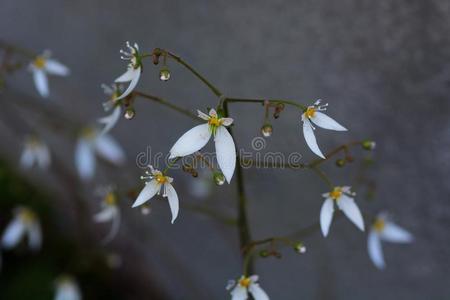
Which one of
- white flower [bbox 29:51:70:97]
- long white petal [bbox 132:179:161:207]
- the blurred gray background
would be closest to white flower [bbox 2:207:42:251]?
the blurred gray background

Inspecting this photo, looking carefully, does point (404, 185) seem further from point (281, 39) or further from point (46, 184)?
point (46, 184)

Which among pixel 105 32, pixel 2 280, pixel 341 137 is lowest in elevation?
pixel 2 280

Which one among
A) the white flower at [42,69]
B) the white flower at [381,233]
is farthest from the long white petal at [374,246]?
the white flower at [42,69]

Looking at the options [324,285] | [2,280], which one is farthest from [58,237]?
[324,285]

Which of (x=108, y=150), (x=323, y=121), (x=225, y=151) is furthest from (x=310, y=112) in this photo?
(x=108, y=150)

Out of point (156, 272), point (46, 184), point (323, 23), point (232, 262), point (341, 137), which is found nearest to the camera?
point (323, 23)

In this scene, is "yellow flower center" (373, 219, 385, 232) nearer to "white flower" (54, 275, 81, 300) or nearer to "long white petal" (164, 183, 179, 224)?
"long white petal" (164, 183, 179, 224)
